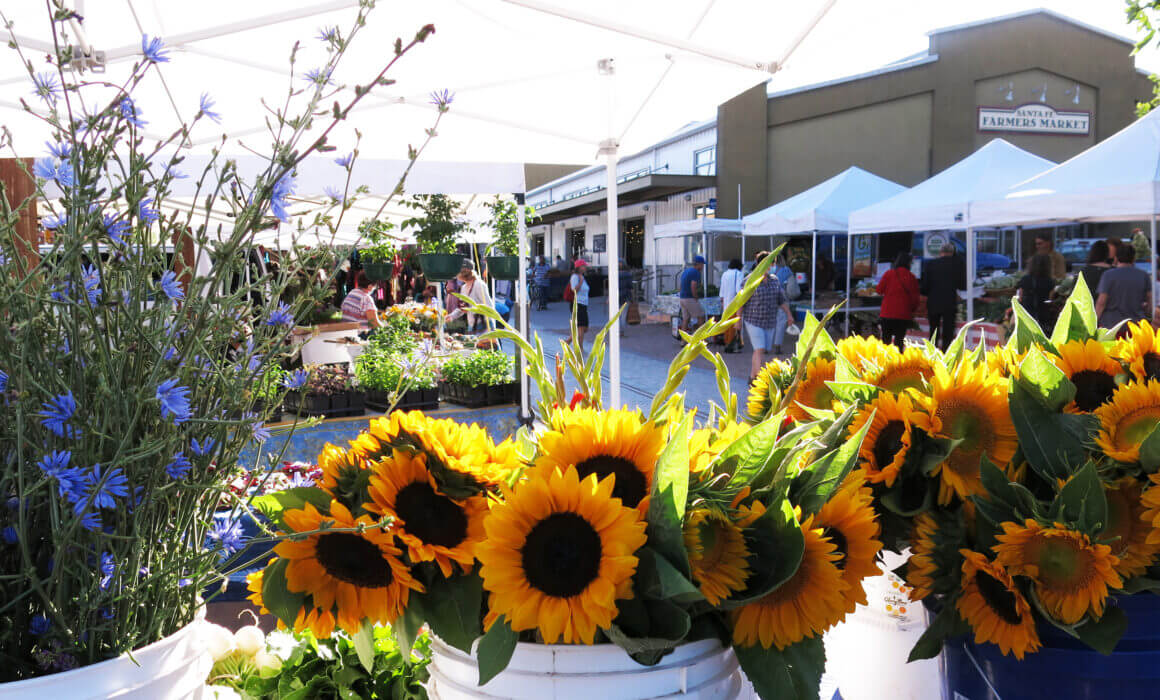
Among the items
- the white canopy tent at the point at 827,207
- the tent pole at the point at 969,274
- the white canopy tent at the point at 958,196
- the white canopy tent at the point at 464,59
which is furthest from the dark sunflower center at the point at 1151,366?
the white canopy tent at the point at 827,207

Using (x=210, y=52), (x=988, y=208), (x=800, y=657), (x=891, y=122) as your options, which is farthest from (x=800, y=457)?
(x=891, y=122)

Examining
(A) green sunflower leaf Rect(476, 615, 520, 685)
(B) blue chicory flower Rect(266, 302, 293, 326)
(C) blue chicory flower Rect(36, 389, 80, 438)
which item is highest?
(B) blue chicory flower Rect(266, 302, 293, 326)

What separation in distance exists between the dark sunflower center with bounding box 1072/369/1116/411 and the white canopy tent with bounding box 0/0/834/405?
1937 millimetres

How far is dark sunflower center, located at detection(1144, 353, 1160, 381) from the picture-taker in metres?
0.81

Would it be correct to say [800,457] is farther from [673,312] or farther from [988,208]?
[673,312]

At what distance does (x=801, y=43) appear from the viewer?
10.8 feet

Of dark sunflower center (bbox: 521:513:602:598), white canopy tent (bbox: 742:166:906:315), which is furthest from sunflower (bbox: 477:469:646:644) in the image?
white canopy tent (bbox: 742:166:906:315)

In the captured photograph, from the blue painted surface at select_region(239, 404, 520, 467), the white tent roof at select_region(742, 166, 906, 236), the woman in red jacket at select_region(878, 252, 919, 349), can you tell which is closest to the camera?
the blue painted surface at select_region(239, 404, 520, 467)

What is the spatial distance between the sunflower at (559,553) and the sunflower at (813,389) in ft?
1.56

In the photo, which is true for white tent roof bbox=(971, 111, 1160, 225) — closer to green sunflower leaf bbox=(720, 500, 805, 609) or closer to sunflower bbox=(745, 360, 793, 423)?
sunflower bbox=(745, 360, 793, 423)

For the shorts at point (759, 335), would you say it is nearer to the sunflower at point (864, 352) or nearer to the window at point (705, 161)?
the sunflower at point (864, 352)

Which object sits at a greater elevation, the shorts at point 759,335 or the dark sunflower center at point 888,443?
the dark sunflower center at point 888,443

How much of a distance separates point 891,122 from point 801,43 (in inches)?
690

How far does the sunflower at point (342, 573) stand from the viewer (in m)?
0.62
